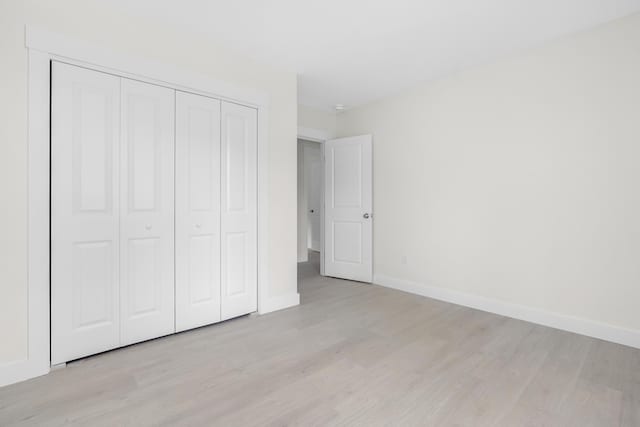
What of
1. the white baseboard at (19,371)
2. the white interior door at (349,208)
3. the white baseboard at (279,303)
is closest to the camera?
the white baseboard at (19,371)

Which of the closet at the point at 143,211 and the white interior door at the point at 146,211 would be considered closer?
the closet at the point at 143,211

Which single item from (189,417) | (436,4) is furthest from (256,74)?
(189,417)

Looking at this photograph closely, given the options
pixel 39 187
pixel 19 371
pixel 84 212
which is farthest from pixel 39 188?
pixel 19 371

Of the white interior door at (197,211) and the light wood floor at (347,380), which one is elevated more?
the white interior door at (197,211)

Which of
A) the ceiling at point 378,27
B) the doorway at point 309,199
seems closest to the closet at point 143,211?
the ceiling at point 378,27

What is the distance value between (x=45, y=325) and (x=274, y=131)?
2.42m

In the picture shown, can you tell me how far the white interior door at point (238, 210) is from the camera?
2912 mm

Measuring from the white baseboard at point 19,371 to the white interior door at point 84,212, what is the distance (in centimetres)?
9

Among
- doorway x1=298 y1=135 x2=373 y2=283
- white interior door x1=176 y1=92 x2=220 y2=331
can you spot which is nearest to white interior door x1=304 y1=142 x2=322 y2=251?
doorway x1=298 y1=135 x2=373 y2=283

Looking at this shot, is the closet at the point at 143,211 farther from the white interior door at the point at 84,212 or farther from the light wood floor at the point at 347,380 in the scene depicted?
the light wood floor at the point at 347,380

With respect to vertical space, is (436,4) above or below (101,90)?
above

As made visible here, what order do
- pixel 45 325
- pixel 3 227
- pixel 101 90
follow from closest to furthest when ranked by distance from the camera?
pixel 3 227 → pixel 45 325 → pixel 101 90

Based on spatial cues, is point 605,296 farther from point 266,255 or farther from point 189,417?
point 189,417

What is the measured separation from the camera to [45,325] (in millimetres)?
2041
